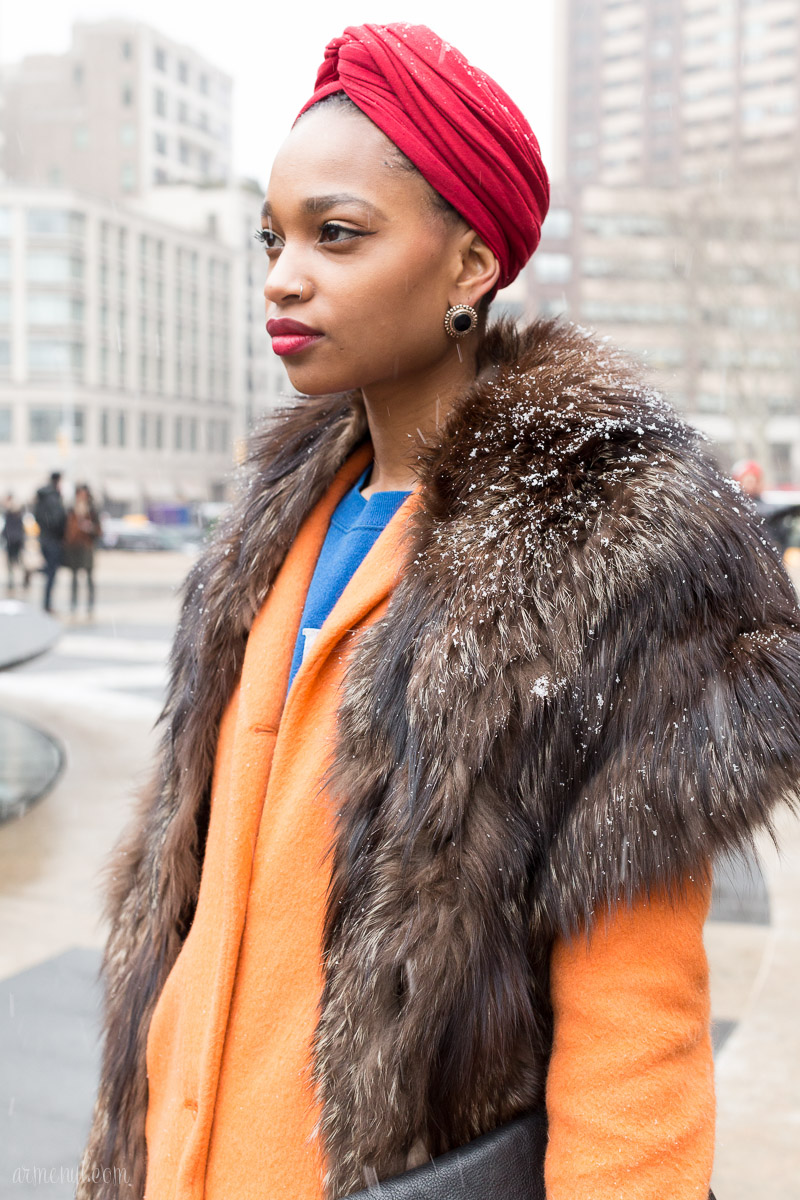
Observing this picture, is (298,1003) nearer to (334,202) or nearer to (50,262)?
(334,202)

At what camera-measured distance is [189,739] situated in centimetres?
140

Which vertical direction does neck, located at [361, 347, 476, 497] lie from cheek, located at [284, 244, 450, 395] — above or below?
below

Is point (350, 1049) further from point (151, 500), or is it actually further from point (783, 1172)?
point (151, 500)

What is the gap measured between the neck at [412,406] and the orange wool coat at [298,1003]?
11cm

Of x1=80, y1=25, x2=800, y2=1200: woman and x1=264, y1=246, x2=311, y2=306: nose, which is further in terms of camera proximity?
x1=264, y1=246, x2=311, y2=306: nose

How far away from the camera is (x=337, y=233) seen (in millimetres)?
1176

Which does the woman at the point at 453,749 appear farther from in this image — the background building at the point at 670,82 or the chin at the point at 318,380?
the background building at the point at 670,82

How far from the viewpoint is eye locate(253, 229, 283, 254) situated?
4.12ft

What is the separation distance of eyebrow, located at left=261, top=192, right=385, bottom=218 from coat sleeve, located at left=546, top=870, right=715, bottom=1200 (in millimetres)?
749

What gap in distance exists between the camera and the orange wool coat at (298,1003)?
97cm

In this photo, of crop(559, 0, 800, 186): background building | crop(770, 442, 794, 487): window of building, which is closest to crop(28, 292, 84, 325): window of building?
crop(559, 0, 800, 186): background building

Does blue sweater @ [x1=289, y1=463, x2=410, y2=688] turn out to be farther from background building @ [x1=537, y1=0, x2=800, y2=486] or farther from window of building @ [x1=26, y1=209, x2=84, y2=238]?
window of building @ [x1=26, y1=209, x2=84, y2=238]

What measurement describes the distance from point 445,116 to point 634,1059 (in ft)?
3.15

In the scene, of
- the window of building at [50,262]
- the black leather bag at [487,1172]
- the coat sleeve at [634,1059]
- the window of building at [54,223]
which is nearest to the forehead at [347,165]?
the coat sleeve at [634,1059]
